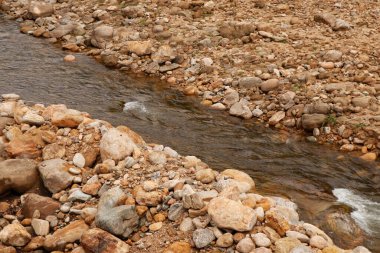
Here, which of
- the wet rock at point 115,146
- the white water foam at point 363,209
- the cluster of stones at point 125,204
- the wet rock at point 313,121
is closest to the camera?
the cluster of stones at point 125,204

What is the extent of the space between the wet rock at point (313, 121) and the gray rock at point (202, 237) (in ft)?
17.2

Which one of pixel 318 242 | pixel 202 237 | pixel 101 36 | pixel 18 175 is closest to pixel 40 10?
pixel 101 36

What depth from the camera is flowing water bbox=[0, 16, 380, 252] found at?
751 cm

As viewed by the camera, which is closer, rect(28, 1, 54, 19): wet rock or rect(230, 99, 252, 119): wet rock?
rect(230, 99, 252, 119): wet rock

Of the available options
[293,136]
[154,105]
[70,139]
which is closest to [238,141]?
[293,136]

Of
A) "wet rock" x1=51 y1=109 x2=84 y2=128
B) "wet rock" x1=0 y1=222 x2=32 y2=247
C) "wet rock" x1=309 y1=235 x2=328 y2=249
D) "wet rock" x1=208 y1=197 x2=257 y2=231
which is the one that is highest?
"wet rock" x1=208 y1=197 x2=257 y2=231

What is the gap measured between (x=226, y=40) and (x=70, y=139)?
7416 millimetres

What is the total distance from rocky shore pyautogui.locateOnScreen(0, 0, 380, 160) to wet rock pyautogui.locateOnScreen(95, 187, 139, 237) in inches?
213

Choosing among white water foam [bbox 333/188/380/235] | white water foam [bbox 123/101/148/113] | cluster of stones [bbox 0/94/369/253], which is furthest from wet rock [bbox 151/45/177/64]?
white water foam [bbox 333/188/380/235]

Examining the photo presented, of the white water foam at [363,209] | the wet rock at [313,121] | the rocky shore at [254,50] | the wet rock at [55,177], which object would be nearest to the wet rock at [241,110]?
the rocky shore at [254,50]

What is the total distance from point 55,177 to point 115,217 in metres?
1.43

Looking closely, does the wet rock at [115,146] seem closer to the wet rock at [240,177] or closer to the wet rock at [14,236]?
the wet rock at [240,177]

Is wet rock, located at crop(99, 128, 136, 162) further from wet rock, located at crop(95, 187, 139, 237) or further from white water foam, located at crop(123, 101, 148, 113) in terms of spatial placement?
white water foam, located at crop(123, 101, 148, 113)

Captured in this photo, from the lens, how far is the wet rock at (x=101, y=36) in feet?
47.7
